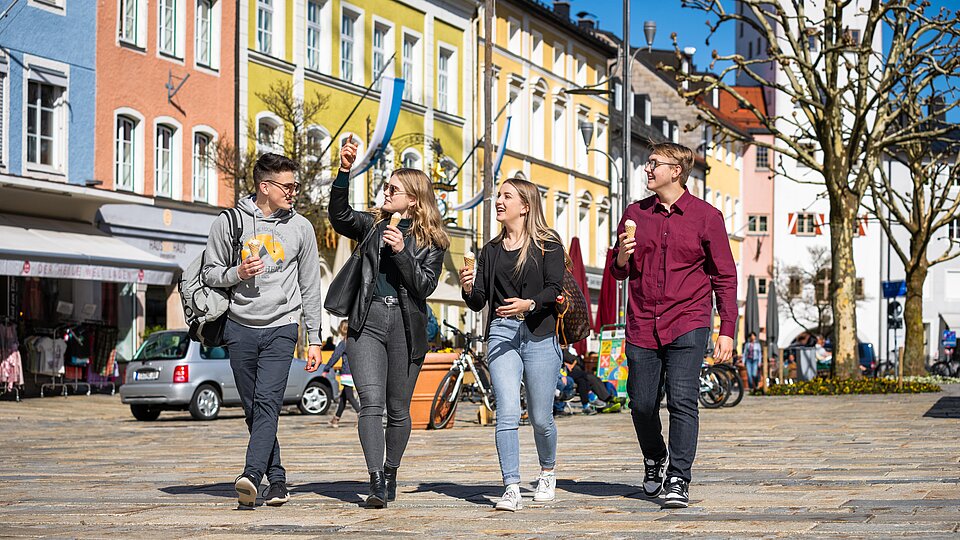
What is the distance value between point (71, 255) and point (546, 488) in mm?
20182

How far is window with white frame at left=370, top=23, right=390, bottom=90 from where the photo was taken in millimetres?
41781

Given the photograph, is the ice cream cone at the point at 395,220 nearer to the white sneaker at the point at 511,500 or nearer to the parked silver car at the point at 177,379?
the white sneaker at the point at 511,500

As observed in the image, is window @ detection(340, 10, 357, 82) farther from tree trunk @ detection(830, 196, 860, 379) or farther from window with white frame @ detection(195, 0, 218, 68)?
tree trunk @ detection(830, 196, 860, 379)

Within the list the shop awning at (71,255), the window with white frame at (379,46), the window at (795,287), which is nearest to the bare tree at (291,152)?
the shop awning at (71,255)

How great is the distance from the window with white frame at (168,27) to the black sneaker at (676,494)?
25649mm

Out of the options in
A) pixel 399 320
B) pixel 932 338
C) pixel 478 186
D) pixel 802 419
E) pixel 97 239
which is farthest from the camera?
pixel 932 338

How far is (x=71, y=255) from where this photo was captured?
27.7 meters

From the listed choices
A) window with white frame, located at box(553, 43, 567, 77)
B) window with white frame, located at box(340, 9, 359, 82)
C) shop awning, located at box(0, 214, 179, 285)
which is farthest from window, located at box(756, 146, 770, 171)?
shop awning, located at box(0, 214, 179, 285)

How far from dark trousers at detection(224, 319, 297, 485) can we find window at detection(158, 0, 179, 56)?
24712mm

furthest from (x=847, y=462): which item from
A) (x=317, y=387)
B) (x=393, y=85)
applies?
(x=393, y=85)

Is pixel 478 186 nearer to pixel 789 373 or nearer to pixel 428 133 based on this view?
pixel 428 133

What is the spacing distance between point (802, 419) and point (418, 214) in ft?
38.2

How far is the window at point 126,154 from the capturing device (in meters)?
31.2

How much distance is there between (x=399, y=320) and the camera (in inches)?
341
